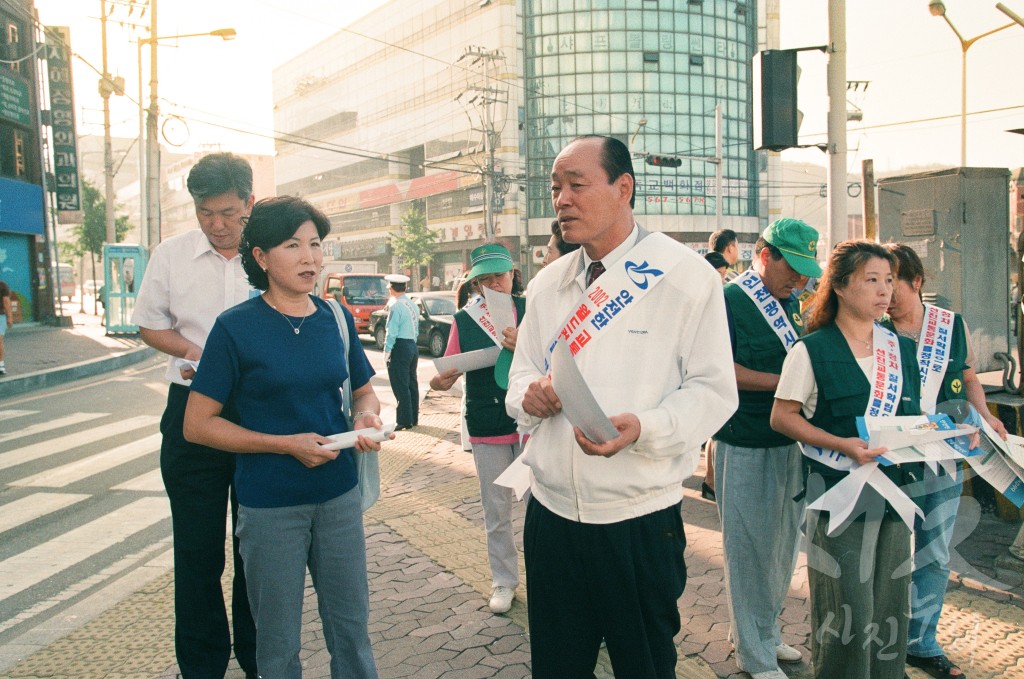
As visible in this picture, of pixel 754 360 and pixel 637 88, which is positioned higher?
pixel 637 88

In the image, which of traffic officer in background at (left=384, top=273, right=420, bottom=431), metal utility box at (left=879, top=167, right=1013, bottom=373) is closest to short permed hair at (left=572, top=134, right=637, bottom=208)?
metal utility box at (left=879, top=167, right=1013, bottom=373)

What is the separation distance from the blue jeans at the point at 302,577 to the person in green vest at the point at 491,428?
4.88ft

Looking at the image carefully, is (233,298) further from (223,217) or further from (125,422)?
(125,422)

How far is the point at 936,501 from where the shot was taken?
3.27m

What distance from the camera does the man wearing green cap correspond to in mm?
3256

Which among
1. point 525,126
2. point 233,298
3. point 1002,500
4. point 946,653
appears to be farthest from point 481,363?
point 525,126

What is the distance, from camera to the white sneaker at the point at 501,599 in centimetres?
398

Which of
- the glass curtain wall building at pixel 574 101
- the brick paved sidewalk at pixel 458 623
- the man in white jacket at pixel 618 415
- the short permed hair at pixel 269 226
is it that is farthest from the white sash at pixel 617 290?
the glass curtain wall building at pixel 574 101

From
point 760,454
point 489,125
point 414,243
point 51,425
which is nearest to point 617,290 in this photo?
point 760,454

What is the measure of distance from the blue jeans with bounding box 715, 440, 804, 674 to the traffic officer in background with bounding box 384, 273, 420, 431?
21.9 ft

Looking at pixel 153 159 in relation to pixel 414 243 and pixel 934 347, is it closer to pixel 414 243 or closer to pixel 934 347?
pixel 934 347

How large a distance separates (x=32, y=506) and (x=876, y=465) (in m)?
6.18

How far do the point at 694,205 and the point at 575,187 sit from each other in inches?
2147

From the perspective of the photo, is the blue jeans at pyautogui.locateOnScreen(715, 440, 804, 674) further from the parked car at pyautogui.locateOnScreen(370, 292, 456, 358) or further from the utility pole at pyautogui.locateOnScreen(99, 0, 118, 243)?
the utility pole at pyautogui.locateOnScreen(99, 0, 118, 243)
